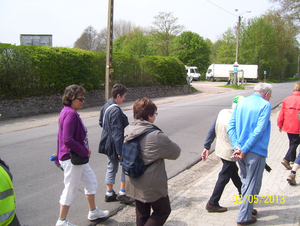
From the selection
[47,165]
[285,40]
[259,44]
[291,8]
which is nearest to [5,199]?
[47,165]

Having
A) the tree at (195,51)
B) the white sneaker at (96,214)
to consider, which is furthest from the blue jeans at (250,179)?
the tree at (195,51)

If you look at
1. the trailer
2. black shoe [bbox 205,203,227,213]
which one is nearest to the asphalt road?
black shoe [bbox 205,203,227,213]

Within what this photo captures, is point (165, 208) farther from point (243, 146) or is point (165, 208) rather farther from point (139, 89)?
point (139, 89)

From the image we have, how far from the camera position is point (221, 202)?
4.02m

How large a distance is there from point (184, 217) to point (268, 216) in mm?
1119

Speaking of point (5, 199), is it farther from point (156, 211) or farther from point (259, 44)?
point (259, 44)

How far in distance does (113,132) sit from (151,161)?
1.25 metres

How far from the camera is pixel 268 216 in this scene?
3506 millimetres

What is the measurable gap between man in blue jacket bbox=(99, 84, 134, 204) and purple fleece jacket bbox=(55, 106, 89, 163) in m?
0.52

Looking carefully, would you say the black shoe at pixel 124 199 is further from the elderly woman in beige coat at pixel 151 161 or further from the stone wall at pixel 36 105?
the stone wall at pixel 36 105

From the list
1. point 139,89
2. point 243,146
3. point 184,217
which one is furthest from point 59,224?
point 139,89

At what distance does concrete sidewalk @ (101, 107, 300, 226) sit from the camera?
11.3 ft

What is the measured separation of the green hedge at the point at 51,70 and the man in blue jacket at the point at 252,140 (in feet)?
39.2

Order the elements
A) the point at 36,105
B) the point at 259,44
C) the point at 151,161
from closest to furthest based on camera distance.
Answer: the point at 151,161, the point at 36,105, the point at 259,44
